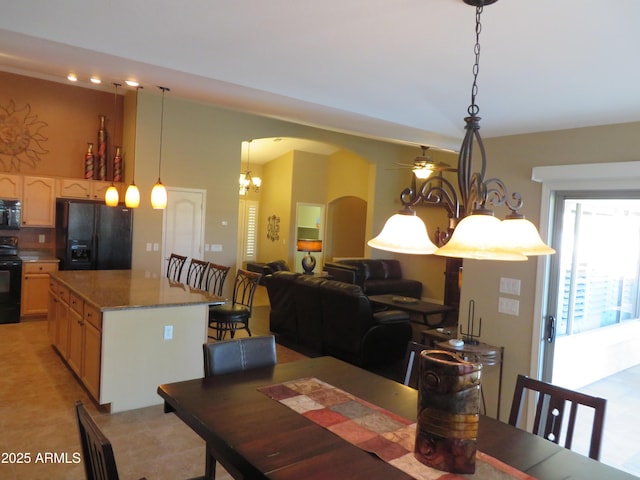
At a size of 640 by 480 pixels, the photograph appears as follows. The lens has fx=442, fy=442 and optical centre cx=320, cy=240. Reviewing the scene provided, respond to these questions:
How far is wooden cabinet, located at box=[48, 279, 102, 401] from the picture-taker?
348 centimetres

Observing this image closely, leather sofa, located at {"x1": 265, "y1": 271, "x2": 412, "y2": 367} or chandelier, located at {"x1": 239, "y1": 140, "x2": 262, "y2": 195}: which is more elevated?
chandelier, located at {"x1": 239, "y1": 140, "x2": 262, "y2": 195}

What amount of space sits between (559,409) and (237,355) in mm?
1625

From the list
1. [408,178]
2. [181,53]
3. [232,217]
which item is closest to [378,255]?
[408,178]

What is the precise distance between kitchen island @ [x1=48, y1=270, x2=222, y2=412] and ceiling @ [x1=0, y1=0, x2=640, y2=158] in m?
1.74

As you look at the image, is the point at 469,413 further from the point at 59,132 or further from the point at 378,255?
the point at 378,255

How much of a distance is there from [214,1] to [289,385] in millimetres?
1822

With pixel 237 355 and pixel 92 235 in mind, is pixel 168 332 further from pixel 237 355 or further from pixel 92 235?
pixel 92 235

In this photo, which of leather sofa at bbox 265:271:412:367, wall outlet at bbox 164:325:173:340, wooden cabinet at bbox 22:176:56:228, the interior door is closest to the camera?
the interior door

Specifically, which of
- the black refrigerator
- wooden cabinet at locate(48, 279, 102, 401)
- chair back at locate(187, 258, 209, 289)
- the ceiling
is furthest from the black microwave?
the ceiling

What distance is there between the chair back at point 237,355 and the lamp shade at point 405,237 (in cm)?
115

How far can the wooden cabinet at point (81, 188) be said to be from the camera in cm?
654

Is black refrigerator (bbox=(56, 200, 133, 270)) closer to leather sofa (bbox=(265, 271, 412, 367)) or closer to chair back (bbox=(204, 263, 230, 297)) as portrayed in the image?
chair back (bbox=(204, 263, 230, 297))

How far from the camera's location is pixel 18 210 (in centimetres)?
612

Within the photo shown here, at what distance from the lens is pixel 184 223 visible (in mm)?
7387
